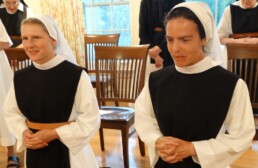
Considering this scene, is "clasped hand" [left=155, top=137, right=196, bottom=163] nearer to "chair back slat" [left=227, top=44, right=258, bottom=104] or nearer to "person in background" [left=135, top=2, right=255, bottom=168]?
"person in background" [left=135, top=2, right=255, bottom=168]

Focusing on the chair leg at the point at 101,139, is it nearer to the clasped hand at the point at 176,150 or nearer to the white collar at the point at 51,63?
the white collar at the point at 51,63

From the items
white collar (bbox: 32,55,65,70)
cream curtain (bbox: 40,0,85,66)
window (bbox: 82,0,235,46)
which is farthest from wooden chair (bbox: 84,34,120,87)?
white collar (bbox: 32,55,65,70)

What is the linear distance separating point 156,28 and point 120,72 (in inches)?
20.4

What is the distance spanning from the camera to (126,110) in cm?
248

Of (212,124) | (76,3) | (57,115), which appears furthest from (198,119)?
(76,3)

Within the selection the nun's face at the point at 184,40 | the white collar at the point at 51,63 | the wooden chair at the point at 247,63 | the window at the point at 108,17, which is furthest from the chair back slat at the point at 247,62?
the window at the point at 108,17

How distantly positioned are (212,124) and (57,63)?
0.86 metres

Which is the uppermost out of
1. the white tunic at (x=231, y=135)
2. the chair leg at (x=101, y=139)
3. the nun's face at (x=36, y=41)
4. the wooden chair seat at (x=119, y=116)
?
the nun's face at (x=36, y=41)

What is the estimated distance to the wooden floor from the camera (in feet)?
8.07

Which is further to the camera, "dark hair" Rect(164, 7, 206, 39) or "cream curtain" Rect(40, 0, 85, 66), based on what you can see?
"cream curtain" Rect(40, 0, 85, 66)

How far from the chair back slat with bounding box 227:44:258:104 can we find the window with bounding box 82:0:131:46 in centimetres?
212

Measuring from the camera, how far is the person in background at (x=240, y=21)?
241 centimetres

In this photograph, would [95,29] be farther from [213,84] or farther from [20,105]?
[213,84]

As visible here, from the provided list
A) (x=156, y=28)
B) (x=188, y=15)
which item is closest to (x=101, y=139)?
(x=156, y=28)
